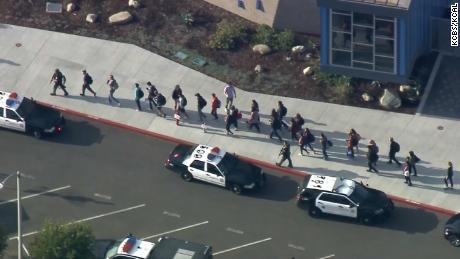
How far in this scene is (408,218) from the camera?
194 ft

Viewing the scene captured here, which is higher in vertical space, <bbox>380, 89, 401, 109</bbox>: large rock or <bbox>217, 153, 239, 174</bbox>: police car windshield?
<bbox>380, 89, 401, 109</bbox>: large rock

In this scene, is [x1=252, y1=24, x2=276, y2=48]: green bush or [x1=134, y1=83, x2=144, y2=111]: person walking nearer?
[x1=134, y1=83, x2=144, y2=111]: person walking

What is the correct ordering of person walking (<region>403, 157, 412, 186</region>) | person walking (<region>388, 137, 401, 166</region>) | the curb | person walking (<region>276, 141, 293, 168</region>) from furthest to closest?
person walking (<region>276, 141, 293, 168</region>)
person walking (<region>388, 137, 401, 166</region>)
person walking (<region>403, 157, 412, 186</region>)
the curb

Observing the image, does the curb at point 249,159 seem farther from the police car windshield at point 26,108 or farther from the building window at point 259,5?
the building window at point 259,5

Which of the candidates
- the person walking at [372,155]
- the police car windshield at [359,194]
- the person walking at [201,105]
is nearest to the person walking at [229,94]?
the person walking at [201,105]

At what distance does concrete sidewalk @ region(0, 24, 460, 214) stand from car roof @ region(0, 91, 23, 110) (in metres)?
2.88

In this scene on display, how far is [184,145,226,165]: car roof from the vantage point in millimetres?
60438

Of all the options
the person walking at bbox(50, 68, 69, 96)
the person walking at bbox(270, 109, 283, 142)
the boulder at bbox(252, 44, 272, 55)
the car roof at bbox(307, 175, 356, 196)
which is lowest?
the car roof at bbox(307, 175, 356, 196)

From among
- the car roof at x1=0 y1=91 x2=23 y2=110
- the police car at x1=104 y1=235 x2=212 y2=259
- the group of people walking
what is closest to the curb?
the group of people walking

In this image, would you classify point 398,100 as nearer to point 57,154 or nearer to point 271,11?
point 271,11

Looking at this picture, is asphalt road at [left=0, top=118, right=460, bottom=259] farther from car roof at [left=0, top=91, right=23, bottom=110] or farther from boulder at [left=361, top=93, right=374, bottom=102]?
boulder at [left=361, top=93, right=374, bottom=102]

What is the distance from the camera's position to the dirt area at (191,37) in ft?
218

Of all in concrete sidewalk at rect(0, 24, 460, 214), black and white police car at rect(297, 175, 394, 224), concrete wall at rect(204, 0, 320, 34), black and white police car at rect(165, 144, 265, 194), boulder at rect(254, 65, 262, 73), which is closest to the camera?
black and white police car at rect(297, 175, 394, 224)

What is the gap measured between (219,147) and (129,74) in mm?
7179
